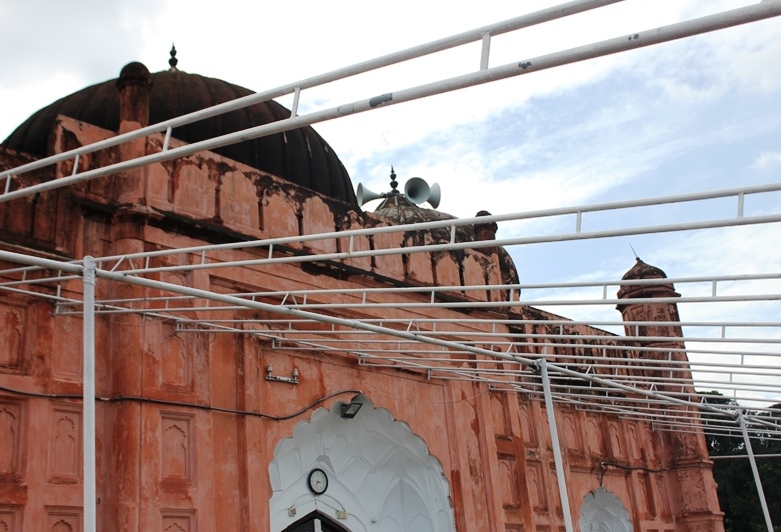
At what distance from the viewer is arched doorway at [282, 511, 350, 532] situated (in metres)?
8.36

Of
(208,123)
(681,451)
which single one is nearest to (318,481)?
(208,123)

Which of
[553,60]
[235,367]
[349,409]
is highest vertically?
[553,60]

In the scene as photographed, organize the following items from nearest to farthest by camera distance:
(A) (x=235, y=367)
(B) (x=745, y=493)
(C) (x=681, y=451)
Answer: (A) (x=235, y=367)
(C) (x=681, y=451)
(B) (x=745, y=493)

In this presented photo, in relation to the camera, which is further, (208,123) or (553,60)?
(208,123)

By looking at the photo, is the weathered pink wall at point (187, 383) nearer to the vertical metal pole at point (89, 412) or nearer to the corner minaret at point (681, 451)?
the vertical metal pole at point (89, 412)

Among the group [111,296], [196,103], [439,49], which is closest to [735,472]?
[196,103]

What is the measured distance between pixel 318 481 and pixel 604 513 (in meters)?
5.90

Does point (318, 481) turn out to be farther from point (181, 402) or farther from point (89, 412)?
point (89, 412)

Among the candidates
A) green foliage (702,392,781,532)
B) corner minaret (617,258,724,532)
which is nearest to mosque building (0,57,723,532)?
corner minaret (617,258,724,532)

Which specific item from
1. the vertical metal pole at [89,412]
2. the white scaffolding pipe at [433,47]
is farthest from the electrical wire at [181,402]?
the white scaffolding pipe at [433,47]

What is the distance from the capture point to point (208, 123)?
9320mm

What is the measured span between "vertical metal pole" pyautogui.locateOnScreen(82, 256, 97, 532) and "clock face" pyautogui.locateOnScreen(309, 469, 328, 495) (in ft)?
A: 11.9

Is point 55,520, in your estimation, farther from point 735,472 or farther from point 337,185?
point 735,472

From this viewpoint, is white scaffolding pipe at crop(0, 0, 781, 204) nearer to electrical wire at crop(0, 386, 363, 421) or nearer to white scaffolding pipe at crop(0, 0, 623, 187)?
white scaffolding pipe at crop(0, 0, 623, 187)
